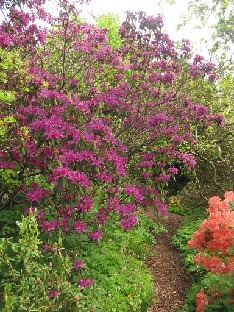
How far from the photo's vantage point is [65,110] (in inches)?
177

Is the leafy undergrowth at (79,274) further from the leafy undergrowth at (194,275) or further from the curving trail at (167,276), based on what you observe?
the leafy undergrowth at (194,275)

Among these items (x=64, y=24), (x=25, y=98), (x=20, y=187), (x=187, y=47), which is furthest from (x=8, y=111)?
(x=187, y=47)

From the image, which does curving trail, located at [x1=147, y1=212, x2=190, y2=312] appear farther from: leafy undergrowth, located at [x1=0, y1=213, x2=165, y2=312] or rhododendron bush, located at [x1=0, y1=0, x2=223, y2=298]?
rhododendron bush, located at [x1=0, y1=0, x2=223, y2=298]

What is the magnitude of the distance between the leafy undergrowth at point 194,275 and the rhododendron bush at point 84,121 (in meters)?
1.29

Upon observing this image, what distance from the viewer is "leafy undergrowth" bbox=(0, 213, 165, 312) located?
3.13m

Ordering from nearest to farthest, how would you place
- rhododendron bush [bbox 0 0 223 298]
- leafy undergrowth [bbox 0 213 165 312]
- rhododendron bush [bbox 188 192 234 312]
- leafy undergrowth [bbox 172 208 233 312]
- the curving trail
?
1. leafy undergrowth [bbox 0 213 165 312]
2. rhododendron bush [bbox 0 0 223 298]
3. rhododendron bush [bbox 188 192 234 312]
4. leafy undergrowth [bbox 172 208 233 312]
5. the curving trail

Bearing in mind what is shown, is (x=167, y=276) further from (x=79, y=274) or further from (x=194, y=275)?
(x=79, y=274)

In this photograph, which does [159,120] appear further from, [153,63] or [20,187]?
[20,187]

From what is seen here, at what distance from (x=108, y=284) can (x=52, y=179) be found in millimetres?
2116

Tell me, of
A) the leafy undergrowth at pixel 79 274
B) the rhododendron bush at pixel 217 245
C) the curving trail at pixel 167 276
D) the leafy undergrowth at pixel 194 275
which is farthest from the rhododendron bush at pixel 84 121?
the curving trail at pixel 167 276

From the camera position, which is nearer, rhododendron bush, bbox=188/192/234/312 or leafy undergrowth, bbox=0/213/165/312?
leafy undergrowth, bbox=0/213/165/312

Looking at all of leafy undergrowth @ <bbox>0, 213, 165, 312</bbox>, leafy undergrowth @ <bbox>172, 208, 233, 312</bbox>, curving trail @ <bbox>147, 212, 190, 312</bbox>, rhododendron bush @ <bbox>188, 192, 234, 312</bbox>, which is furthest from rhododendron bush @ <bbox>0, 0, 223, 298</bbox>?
curving trail @ <bbox>147, 212, 190, 312</bbox>

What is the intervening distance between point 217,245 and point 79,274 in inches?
71.4

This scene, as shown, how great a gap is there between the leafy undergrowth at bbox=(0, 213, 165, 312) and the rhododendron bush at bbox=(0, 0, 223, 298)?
1.19 feet
